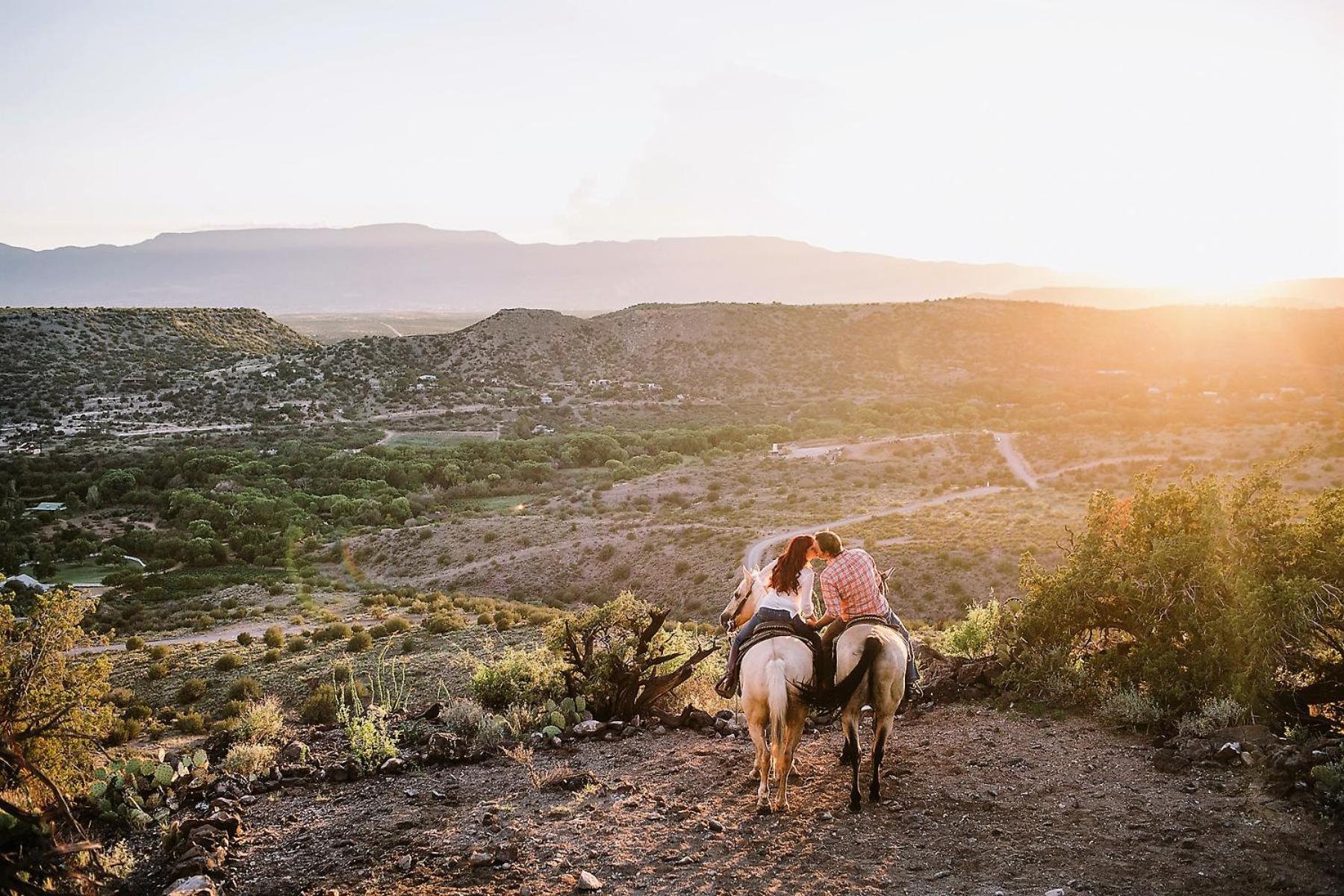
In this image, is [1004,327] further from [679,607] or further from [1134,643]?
[1134,643]

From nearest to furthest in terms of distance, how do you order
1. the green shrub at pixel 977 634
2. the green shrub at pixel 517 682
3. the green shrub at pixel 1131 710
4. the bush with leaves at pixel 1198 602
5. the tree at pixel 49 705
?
the tree at pixel 49 705 → the bush with leaves at pixel 1198 602 → the green shrub at pixel 1131 710 → the green shrub at pixel 517 682 → the green shrub at pixel 977 634

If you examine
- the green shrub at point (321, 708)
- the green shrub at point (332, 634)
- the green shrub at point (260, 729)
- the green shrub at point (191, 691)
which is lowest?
the green shrub at point (332, 634)

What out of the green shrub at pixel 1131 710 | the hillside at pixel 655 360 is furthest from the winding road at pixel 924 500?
the hillside at pixel 655 360

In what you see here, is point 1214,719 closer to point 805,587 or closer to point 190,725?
point 805,587

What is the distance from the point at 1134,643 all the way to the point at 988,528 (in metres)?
23.4

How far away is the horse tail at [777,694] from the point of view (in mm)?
6812

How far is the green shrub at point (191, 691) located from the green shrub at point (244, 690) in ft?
2.17

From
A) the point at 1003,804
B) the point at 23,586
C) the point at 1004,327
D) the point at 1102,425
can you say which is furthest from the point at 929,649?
the point at 1004,327

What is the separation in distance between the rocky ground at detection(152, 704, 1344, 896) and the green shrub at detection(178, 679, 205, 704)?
9.76 meters

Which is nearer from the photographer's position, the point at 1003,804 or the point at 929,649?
the point at 1003,804

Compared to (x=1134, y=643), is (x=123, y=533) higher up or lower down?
lower down

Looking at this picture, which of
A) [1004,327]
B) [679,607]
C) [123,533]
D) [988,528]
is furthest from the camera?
[1004,327]

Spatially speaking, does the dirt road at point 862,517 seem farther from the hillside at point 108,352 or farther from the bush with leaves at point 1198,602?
the hillside at point 108,352

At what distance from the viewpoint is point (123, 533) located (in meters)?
38.8
